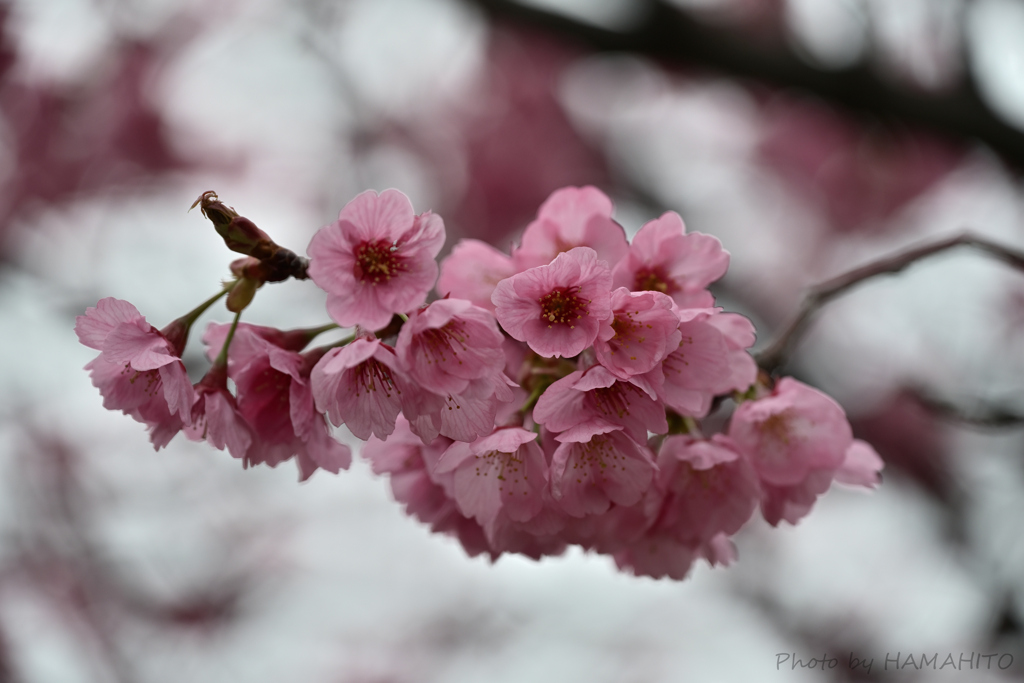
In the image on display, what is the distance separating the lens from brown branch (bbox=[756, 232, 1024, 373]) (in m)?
1.32

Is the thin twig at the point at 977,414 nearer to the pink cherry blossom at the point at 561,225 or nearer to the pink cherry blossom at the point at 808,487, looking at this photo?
the pink cherry blossom at the point at 808,487

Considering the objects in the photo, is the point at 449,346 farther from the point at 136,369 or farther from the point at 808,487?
the point at 808,487

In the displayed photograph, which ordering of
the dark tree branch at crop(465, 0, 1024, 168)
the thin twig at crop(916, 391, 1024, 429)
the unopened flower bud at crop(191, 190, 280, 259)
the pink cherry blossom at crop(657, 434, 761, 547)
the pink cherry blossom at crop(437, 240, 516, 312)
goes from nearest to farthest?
the unopened flower bud at crop(191, 190, 280, 259) → the pink cherry blossom at crop(657, 434, 761, 547) → the pink cherry blossom at crop(437, 240, 516, 312) → the thin twig at crop(916, 391, 1024, 429) → the dark tree branch at crop(465, 0, 1024, 168)

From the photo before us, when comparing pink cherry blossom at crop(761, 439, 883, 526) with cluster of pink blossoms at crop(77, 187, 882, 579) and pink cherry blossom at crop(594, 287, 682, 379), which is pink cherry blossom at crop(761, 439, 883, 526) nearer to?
cluster of pink blossoms at crop(77, 187, 882, 579)

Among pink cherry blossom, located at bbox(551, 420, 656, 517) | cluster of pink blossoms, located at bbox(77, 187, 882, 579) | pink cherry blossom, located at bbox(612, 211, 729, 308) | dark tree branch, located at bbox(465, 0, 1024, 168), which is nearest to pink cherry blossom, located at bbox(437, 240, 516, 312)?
cluster of pink blossoms, located at bbox(77, 187, 882, 579)

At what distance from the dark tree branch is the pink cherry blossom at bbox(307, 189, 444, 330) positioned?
2407mm

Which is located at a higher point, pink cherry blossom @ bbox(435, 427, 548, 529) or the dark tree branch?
the dark tree branch

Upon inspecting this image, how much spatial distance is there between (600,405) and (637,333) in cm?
12

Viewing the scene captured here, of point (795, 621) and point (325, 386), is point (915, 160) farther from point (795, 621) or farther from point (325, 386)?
point (325, 386)

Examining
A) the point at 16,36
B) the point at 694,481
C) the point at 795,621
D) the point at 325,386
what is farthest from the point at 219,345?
Answer: the point at 795,621

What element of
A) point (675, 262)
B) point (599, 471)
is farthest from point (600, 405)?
point (675, 262)

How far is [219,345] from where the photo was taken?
1139 millimetres

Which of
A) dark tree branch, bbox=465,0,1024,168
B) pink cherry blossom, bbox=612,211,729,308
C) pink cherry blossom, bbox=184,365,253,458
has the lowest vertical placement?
pink cherry blossom, bbox=184,365,253,458

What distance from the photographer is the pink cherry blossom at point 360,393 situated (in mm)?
936
